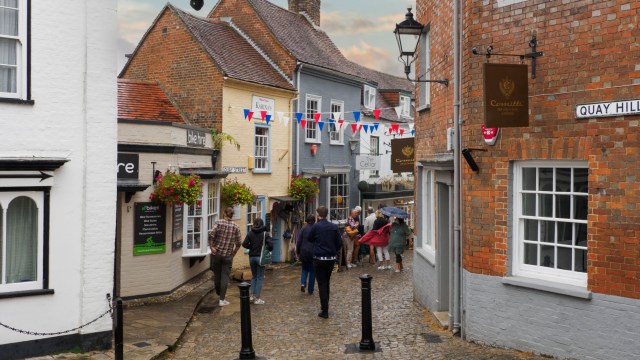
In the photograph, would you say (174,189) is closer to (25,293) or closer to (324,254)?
(324,254)

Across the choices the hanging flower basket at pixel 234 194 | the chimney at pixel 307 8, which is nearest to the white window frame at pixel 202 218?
the hanging flower basket at pixel 234 194

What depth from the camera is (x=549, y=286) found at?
8289 millimetres

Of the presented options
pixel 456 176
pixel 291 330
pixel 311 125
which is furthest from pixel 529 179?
pixel 311 125

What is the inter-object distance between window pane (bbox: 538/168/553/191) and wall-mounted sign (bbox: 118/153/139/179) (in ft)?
26.3

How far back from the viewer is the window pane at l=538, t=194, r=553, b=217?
855 cm

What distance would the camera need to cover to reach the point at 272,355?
30.0ft

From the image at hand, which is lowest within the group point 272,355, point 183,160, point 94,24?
point 272,355

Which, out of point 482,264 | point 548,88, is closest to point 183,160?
point 482,264

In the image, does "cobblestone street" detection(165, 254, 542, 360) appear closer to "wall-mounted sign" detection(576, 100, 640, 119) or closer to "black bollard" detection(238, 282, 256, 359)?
→ "black bollard" detection(238, 282, 256, 359)

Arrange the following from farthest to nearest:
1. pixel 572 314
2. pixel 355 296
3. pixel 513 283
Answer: pixel 355 296, pixel 513 283, pixel 572 314

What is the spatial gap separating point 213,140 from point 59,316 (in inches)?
361

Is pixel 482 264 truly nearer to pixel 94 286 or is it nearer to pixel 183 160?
pixel 94 286

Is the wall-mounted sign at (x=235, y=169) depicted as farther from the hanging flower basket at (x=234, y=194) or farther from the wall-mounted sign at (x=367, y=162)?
the wall-mounted sign at (x=367, y=162)

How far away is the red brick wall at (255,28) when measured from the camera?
21.6 metres
